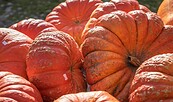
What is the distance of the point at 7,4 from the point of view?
7.61 m

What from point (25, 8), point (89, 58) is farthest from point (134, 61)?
point (25, 8)

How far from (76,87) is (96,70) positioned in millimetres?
187

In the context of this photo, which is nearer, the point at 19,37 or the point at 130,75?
the point at 130,75

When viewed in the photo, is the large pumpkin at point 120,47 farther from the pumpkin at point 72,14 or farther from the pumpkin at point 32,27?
the pumpkin at point 72,14

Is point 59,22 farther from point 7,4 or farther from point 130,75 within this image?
point 7,4

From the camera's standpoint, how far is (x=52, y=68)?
2.40m

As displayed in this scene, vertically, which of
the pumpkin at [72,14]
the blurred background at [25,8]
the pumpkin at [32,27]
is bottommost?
the blurred background at [25,8]

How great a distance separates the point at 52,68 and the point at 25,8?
17.0 feet

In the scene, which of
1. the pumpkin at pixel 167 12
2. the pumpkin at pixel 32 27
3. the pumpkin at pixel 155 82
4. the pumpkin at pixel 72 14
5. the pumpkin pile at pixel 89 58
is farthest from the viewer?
the pumpkin at pixel 72 14

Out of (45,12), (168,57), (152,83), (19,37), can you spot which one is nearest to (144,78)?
(152,83)

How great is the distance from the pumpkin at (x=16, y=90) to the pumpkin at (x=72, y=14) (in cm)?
128

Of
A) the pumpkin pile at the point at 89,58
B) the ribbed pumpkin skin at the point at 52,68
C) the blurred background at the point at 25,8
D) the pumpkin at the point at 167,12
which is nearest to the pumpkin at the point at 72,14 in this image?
the pumpkin at the point at 167,12

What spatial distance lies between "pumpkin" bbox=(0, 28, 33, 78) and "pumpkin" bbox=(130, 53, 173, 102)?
83cm

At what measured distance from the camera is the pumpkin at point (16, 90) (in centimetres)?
216
